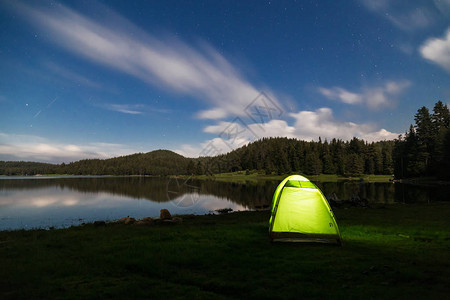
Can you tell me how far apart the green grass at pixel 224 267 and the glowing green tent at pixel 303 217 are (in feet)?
1.66

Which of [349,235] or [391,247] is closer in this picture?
[391,247]

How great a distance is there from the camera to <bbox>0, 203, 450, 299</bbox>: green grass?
21.4ft

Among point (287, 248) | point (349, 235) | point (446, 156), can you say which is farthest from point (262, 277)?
point (446, 156)

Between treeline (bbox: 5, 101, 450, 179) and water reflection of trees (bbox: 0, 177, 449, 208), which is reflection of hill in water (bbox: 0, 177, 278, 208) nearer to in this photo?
water reflection of trees (bbox: 0, 177, 449, 208)

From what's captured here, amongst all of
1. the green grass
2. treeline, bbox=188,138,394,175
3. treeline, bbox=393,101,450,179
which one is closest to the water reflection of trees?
treeline, bbox=393,101,450,179

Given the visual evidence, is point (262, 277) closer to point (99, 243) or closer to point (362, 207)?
point (99, 243)

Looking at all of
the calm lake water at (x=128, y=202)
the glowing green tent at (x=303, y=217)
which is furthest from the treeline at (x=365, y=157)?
the glowing green tent at (x=303, y=217)

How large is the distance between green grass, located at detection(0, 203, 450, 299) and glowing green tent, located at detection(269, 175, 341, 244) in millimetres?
506

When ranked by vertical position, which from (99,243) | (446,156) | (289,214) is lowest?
(99,243)

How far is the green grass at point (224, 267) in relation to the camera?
6.52 metres

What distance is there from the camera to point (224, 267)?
28.2 ft

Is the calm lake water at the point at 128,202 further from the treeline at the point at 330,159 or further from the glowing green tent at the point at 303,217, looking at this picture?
the treeline at the point at 330,159

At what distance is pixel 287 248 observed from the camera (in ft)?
35.9

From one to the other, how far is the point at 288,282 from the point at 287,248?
3.94m
